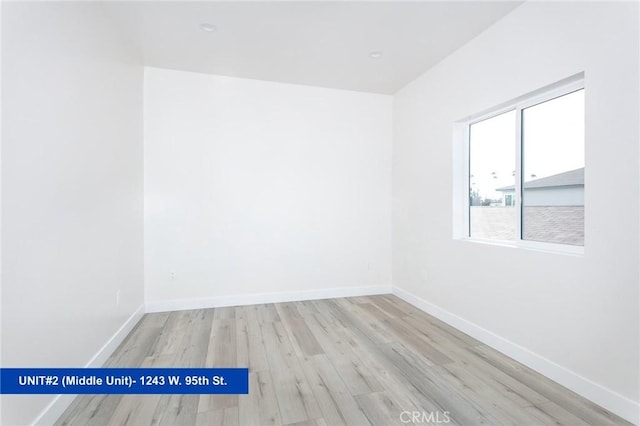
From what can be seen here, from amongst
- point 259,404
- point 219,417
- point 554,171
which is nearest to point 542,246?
point 554,171

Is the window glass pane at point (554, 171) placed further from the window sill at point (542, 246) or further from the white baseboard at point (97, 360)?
the white baseboard at point (97, 360)

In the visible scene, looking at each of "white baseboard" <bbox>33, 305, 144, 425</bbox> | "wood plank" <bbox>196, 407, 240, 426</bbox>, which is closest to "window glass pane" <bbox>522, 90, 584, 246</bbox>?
"wood plank" <bbox>196, 407, 240, 426</bbox>

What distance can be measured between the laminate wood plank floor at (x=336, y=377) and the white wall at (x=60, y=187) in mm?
456

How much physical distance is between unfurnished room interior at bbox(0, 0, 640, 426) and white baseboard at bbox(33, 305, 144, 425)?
2cm

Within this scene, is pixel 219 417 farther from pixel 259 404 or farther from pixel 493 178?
pixel 493 178

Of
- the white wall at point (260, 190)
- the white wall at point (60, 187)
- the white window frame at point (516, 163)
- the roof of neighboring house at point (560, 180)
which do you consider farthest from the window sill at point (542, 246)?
the white wall at point (60, 187)

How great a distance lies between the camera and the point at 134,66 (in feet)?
9.53

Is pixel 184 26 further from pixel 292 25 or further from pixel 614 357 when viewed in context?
pixel 614 357

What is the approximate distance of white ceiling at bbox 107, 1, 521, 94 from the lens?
7.41ft

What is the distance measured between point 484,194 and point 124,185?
134 inches

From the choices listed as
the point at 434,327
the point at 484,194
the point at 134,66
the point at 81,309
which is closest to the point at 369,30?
the point at 484,194

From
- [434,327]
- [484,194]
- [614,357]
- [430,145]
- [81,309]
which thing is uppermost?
[430,145]

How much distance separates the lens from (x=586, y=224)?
1.78m

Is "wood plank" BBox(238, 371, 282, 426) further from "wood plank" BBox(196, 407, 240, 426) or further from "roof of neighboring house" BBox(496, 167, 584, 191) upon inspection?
"roof of neighboring house" BBox(496, 167, 584, 191)
